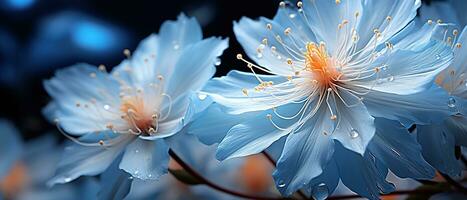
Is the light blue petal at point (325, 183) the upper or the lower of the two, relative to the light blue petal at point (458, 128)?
upper

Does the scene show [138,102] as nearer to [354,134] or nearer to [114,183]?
[114,183]

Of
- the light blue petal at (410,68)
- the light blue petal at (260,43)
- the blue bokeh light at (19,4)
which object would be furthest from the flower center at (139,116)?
the blue bokeh light at (19,4)

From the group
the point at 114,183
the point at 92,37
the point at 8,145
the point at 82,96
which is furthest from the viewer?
the point at 92,37

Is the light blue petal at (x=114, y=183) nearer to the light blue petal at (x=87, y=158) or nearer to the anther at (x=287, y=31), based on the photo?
the light blue petal at (x=87, y=158)

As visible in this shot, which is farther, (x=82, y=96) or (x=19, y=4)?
(x=19, y=4)

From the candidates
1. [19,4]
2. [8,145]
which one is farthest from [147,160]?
[19,4]
